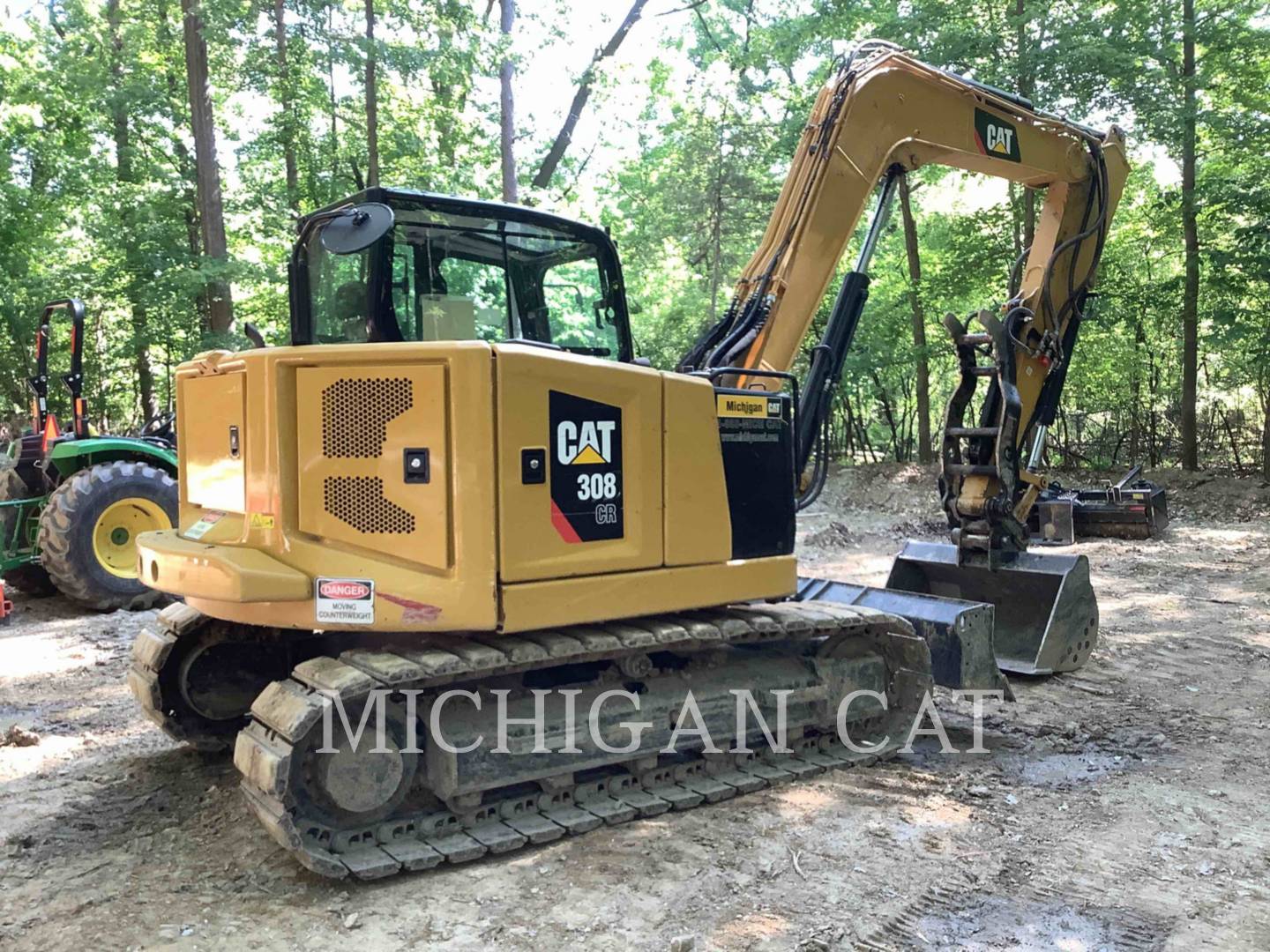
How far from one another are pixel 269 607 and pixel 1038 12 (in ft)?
45.0

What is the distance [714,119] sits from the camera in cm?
1788

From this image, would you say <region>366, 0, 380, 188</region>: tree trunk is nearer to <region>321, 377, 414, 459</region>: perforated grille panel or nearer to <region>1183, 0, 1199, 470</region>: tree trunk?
<region>1183, 0, 1199, 470</region>: tree trunk

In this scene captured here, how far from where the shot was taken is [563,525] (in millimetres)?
3754

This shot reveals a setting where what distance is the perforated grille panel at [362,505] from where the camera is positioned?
11.7 ft

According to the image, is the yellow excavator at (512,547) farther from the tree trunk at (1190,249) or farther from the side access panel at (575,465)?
the tree trunk at (1190,249)

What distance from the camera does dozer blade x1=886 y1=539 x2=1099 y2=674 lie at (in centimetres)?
580

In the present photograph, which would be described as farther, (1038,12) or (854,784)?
(1038,12)

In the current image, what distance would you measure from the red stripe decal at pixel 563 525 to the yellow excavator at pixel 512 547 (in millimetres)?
13

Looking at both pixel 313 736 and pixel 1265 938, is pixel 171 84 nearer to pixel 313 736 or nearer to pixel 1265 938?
pixel 313 736

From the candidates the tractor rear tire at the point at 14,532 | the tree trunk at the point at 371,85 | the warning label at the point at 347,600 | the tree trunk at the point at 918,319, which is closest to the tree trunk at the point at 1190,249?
the tree trunk at the point at 918,319

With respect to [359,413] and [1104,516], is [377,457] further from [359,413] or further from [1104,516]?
[1104,516]

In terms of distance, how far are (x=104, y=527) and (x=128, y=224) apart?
9718 millimetres

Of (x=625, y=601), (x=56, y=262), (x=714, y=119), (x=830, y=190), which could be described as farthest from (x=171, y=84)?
(x=625, y=601)

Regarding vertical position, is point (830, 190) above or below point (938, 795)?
above
